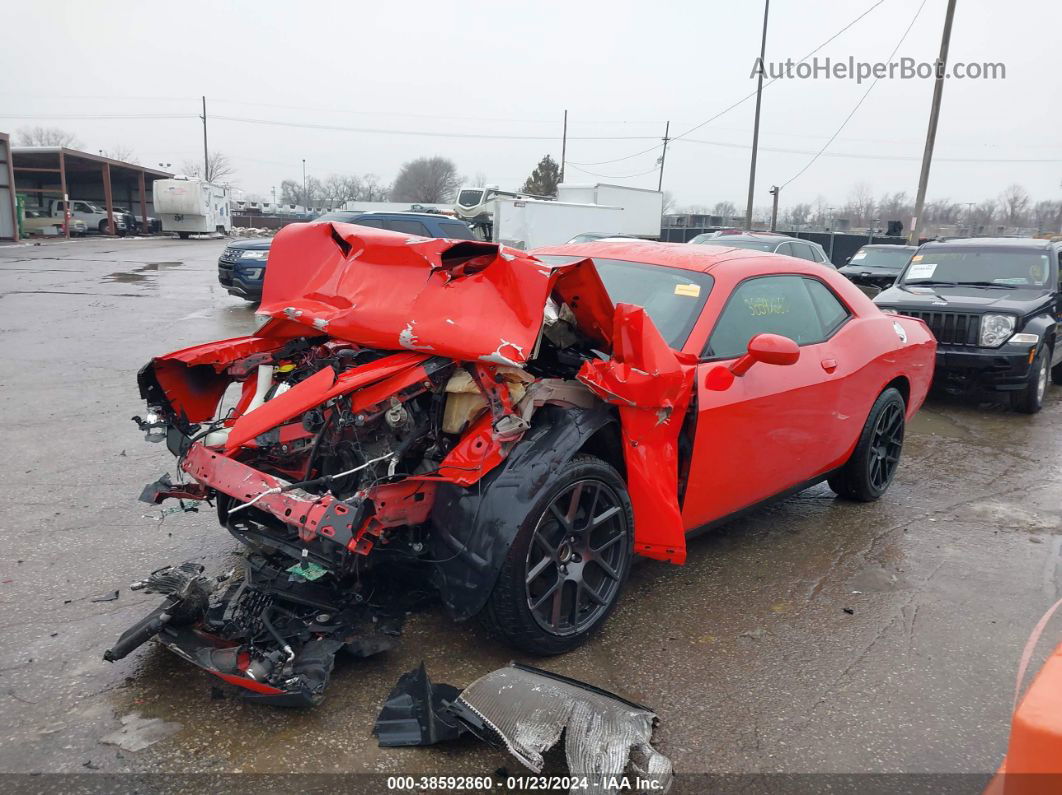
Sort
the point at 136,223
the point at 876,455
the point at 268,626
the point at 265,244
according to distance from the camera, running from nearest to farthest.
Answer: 1. the point at 268,626
2. the point at 876,455
3. the point at 265,244
4. the point at 136,223

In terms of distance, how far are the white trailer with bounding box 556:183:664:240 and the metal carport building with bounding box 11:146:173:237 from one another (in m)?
21.1

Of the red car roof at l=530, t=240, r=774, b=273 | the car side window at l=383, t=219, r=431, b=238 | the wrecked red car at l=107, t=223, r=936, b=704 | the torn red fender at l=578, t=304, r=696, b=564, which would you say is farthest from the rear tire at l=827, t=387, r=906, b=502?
the car side window at l=383, t=219, r=431, b=238

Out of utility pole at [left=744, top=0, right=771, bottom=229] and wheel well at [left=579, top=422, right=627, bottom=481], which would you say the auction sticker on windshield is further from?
utility pole at [left=744, top=0, right=771, bottom=229]

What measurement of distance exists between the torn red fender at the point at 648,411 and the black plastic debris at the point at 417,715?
1.09m

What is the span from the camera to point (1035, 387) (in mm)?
7652

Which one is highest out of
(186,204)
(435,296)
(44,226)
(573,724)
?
(186,204)

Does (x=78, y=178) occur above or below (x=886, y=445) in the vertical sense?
above

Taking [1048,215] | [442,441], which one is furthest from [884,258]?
[1048,215]

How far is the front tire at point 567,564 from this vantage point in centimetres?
285

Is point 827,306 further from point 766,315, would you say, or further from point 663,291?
point 663,291

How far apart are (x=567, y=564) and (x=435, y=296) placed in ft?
3.99

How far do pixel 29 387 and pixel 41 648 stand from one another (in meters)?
4.88

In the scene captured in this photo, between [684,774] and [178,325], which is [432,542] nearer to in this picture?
[684,774]

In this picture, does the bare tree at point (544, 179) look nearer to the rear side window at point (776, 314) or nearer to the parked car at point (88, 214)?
the parked car at point (88, 214)
